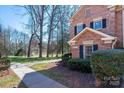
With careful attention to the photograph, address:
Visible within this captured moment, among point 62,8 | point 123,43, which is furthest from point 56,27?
point 123,43

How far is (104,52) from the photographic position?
28.5 feet

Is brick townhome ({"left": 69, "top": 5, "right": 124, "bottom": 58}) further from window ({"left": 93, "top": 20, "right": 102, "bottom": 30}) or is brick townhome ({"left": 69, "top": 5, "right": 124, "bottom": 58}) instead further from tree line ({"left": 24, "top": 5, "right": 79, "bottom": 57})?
tree line ({"left": 24, "top": 5, "right": 79, "bottom": 57})

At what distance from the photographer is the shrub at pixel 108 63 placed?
8438 mm

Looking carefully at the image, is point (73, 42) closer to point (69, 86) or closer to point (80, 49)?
point (80, 49)

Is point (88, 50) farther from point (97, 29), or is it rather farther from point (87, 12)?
point (87, 12)

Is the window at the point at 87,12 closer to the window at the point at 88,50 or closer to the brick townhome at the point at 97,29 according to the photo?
the brick townhome at the point at 97,29

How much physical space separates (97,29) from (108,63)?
691 centimetres

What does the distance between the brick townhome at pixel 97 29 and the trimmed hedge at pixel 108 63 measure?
4.71 metres

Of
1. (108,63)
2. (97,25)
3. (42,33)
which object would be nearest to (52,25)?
(42,33)

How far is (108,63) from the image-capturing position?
845 cm

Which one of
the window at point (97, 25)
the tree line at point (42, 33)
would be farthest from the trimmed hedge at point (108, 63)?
the tree line at point (42, 33)

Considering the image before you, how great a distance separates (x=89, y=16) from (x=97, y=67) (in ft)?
26.0

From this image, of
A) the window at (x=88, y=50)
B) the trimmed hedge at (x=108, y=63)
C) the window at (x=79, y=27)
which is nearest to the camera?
the trimmed hedge at (x=108, y=63)

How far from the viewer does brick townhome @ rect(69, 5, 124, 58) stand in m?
13.5
